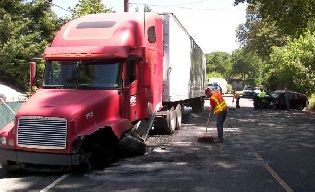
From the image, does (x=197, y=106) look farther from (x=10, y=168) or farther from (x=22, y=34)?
(x=10, y=168)

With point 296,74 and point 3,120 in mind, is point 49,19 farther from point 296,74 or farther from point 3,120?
point 296,74

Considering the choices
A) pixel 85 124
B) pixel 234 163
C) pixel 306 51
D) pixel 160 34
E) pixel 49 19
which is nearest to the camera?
pixel 85 124

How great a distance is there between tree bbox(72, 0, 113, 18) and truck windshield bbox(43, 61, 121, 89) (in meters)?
24.8

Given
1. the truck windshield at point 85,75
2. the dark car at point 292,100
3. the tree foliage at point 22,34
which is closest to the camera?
the truck windshield at point 85,75

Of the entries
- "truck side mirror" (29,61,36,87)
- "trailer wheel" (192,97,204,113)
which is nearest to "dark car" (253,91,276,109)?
"trailer wheel" (192,97,204,113)

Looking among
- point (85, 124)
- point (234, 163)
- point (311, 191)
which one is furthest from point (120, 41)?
point (311, 191)

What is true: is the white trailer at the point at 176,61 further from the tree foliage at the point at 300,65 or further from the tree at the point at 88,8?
the tree foliage at the point at 300,65

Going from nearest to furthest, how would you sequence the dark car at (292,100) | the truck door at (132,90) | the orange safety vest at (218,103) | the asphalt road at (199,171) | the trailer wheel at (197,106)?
the asphalt road at (199,171)
the truck door at (132,90)
the orange safety vest at (218,103)
the trailer wheel at (197,106)
the dark car at (292,100)

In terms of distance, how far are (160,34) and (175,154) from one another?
161 inches

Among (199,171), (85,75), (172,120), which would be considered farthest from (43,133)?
(172,120)

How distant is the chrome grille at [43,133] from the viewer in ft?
29.6

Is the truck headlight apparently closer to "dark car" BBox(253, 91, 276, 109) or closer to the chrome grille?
the chrome grille

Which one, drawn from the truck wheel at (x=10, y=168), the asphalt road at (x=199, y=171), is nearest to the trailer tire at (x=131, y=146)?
the asphalt road at (x=199, y=171)

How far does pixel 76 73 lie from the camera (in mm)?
10727
